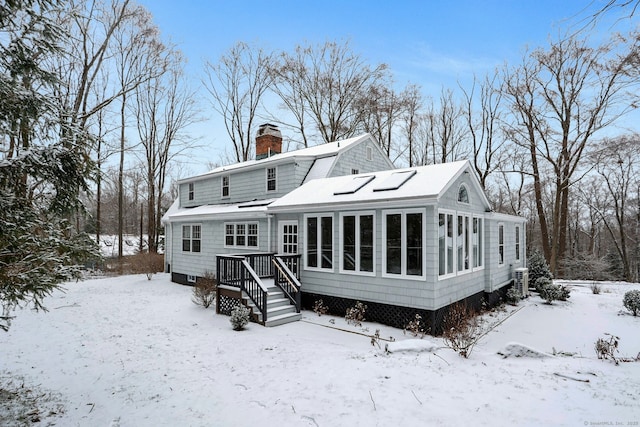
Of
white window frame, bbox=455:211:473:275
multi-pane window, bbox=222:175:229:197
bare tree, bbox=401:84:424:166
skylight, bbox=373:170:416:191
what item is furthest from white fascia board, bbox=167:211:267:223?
bare tree, bbox=401:84:424:166

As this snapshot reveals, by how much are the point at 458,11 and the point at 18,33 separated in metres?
8.45

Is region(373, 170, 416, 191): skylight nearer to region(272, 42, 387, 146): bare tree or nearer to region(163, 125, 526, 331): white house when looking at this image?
region(163, 125, 526, 331): white house

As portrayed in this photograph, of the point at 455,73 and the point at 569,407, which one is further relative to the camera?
the point at 455,73

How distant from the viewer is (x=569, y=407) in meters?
4.29

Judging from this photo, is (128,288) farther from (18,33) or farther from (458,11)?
(458,11)

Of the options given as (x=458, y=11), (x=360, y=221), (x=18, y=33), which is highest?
(x=458, y=11)

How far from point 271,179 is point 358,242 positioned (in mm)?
6608

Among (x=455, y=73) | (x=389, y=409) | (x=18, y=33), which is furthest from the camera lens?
(x=455, y=73)

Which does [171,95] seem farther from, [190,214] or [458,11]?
[458,11]

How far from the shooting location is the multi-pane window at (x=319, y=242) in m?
10.0

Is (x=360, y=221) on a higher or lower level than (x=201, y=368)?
higher

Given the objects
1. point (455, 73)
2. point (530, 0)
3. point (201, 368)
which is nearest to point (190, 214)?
point (201, 368)

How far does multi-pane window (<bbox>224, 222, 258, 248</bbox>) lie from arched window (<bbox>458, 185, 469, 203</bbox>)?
7.19 metres

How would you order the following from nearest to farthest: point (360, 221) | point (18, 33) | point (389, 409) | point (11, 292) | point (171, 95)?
point (11, 292) < point (389, 409) < point (18, 33) < point (360, 221) < point (171, 95)
